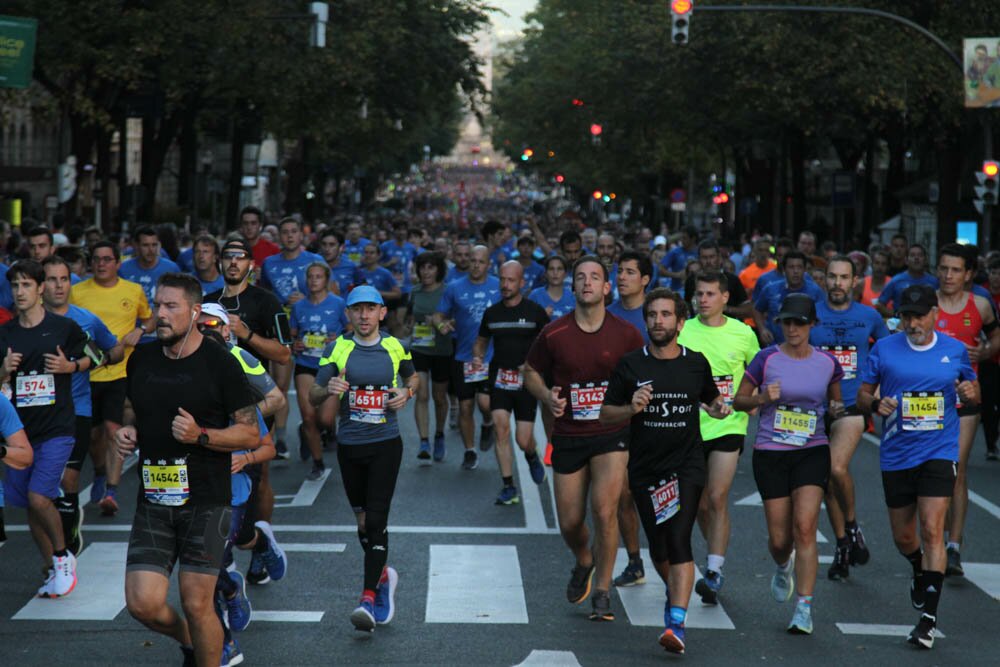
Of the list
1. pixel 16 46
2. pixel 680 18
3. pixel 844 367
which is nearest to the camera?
pixel 844 367

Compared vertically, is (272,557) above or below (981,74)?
below

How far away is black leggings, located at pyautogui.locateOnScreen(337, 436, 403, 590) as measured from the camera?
9.19m

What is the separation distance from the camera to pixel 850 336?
37.0 feet

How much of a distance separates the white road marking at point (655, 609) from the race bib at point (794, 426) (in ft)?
3.30

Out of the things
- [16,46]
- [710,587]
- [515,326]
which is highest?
[16,46]

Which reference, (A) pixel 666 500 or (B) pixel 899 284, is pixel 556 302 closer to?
(B) pixel 899 284

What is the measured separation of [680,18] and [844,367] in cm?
1348

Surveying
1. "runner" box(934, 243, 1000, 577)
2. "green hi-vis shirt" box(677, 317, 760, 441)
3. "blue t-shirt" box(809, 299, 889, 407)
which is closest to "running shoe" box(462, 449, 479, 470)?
"runner" box(934, 243, 1000, 577)

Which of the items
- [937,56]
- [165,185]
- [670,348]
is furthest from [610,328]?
[165,185]

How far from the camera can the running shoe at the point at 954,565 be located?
428 inches

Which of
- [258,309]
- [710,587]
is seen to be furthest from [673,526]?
[258,309]

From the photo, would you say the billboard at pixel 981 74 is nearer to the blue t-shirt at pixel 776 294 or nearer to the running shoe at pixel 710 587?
the blue t-shirt at pixel 776 294

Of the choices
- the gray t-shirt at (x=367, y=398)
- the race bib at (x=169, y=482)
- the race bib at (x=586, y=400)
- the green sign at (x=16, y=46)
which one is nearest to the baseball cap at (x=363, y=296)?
the gray t-shirt at (x=367, y=398)

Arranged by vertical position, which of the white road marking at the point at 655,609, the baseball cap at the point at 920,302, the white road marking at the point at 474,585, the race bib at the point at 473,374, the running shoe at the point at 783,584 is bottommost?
the white road marking at the point at 474,585
